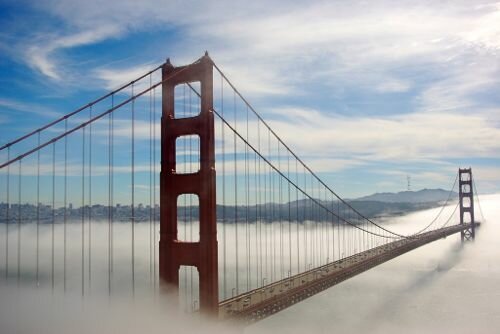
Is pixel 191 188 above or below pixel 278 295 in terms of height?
above

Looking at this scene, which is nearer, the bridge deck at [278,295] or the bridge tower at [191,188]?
the bridge tower at [191,188]

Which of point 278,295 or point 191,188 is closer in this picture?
point 191,188

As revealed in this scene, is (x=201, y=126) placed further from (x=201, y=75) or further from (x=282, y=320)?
(x=282, y=320)

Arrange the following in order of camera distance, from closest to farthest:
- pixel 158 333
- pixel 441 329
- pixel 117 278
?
1. pixel 158 333
2. pixel 441 329
3. pixel 117 278

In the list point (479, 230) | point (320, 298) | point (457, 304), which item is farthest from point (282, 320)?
point (479, 230)

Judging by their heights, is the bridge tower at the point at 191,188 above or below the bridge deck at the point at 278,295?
above

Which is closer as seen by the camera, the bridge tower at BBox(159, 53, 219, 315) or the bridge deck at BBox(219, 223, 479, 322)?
the bridge tower at BBox(159, 53, 219, 315)

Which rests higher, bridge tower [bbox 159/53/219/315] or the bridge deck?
bridge tower [bbox 159/53/219/315]

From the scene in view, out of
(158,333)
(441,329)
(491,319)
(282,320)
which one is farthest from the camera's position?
(282,320)
